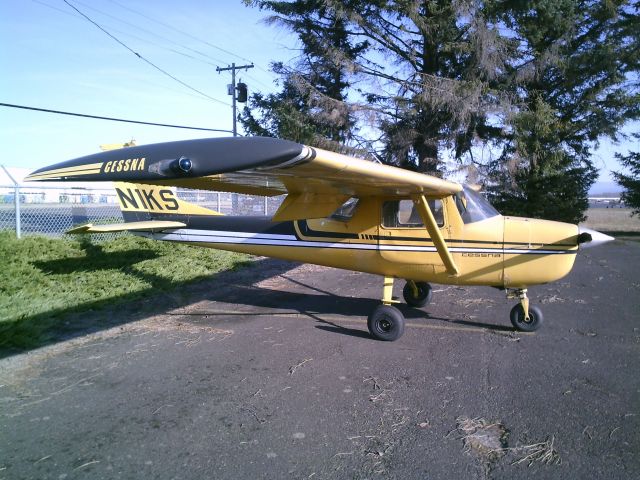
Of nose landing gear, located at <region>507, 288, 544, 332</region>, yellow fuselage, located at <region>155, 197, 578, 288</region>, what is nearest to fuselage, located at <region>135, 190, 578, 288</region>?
yellow fuselage, located at <region>155, 197, 578, 288</region>

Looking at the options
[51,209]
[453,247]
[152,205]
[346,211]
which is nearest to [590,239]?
[453,247]

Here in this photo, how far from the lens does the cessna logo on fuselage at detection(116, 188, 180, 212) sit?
8.38 m

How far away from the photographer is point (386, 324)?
5.88 metres

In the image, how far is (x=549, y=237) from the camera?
585 cm

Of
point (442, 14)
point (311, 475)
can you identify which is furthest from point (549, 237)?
point (442, 14)

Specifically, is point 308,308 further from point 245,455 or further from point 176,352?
point 245,455

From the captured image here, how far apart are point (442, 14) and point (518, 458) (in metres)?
15.5

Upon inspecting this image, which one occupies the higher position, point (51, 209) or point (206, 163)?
point (206, 163)

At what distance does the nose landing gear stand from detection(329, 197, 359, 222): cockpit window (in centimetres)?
260

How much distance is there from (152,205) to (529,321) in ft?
23.1

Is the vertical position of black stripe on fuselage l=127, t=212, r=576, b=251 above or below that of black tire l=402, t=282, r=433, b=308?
above

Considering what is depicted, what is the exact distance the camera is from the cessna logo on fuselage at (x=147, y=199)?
8.38m

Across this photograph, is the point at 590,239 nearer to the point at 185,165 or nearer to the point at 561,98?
the point at 185,165

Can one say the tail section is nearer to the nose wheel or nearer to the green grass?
the green grass
